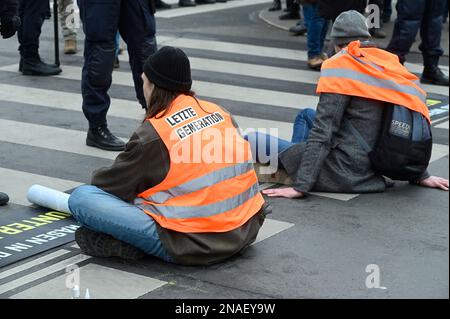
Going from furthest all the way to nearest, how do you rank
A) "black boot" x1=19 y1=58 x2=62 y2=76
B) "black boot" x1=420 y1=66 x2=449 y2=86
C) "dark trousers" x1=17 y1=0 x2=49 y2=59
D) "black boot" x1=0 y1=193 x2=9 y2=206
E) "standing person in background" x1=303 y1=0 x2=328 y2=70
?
"standing person in background" x1=303 y1=0 x2=328 y2=70 → "black boot" x1=420 y1=66 x2=449 y2=86 → "black boot" x1=19 y1=58 x2=62 y2=76 → "dark trousers" x1=17 y1=0 x2=49 y2=59 → "black boot" x1=0 y1=193 x2=9 y2=206

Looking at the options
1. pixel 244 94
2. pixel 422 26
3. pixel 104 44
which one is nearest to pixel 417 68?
pixel 422 26

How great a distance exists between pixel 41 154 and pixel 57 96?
197 centimetres

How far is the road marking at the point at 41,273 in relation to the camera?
4.83 meters

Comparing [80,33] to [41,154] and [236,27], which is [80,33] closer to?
[236,27]

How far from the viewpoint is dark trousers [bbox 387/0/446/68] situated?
996 cm

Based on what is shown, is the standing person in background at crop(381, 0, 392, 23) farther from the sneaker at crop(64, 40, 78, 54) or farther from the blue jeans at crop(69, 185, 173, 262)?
the blue jeans at crop(69, 185, 173, 262)

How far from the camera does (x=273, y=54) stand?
11.7m

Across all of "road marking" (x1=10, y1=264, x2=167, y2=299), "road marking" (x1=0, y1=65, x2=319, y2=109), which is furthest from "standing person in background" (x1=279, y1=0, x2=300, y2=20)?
"road marking" (x1=10, y1=264, x2=167, y2=299)

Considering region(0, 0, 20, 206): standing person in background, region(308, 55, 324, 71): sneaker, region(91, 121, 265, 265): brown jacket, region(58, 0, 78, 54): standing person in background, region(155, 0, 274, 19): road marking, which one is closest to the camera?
region(91, 121, 265, 265): brown jacket

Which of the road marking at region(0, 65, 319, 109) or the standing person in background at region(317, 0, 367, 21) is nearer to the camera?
the road marking at region(0, 65, 319, 109)

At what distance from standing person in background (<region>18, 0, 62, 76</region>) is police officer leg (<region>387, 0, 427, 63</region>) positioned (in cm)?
342

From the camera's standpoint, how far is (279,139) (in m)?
6.66

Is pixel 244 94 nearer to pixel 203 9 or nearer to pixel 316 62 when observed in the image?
pixel 316 62
